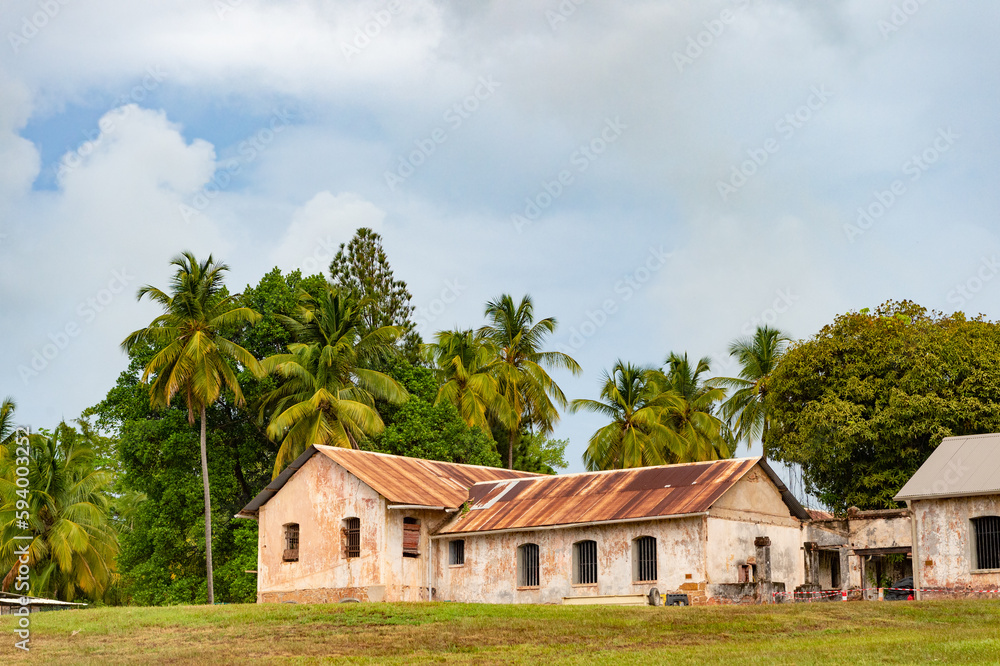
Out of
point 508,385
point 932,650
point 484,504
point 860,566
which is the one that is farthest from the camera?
point 508,385

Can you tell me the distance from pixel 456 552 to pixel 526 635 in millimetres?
13044

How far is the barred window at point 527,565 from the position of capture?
33000mm

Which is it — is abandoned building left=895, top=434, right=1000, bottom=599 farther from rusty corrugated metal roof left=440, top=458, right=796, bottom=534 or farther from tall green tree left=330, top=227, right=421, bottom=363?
tall green tree left=330, top=227, right=421, bottom=363

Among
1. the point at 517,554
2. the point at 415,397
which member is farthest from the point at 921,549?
the point at 415,397

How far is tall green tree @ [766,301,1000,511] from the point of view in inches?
1534

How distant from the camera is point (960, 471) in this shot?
30.8 metres

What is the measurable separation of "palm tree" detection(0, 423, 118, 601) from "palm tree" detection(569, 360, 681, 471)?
70.3 feet

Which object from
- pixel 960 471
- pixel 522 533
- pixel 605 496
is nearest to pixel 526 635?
pixel 522 533

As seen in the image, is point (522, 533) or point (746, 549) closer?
point (746, 549)

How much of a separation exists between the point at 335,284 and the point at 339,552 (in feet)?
73.3

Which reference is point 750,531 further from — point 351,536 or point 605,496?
point 351,536

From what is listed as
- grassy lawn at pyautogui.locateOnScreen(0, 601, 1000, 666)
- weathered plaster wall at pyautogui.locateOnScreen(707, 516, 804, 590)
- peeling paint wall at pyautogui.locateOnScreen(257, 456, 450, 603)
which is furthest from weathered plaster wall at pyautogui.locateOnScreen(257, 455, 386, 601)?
weathered plaster wall at pyautogui.locateOnScreen(707, 516, 804, 590)

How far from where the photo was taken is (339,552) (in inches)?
1362

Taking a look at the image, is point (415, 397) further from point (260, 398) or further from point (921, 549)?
point (921, 549)
